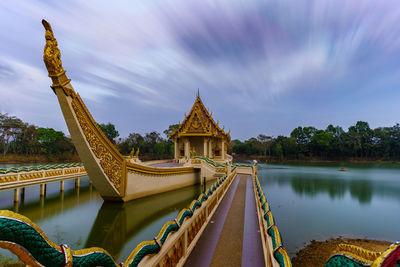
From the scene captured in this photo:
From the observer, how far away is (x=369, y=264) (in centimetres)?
115

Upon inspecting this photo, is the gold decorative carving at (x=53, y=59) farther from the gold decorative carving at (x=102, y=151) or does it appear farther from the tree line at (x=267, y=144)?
the tree line at (x=267, y=144)

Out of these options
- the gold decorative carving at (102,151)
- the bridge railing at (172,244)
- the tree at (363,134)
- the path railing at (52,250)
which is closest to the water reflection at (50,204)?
the gold decorative carving at (102,151)

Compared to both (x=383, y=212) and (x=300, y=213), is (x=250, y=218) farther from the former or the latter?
(x=383, y=212)

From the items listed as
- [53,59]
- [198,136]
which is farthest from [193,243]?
[198,136]

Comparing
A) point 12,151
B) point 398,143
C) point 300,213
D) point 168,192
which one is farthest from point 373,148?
point 12,151

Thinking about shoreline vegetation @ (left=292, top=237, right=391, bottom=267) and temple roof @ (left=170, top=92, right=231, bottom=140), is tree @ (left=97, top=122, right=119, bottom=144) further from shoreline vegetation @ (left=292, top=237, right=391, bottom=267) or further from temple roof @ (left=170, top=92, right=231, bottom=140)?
shoreline vegetation @ (left=292, top=237, right=391, bottom=267)

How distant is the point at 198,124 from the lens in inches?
766

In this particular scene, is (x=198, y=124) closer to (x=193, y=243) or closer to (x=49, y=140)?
(x=193, y=243)

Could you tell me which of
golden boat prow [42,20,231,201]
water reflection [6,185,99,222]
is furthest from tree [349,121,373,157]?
water reflection [6,185,99,222]

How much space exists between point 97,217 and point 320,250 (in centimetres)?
800

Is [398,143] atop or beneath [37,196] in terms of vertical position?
atop

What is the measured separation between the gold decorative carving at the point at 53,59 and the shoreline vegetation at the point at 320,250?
906cm

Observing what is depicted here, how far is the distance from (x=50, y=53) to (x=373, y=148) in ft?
234

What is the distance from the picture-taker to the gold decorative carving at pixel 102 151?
7.23 metres
